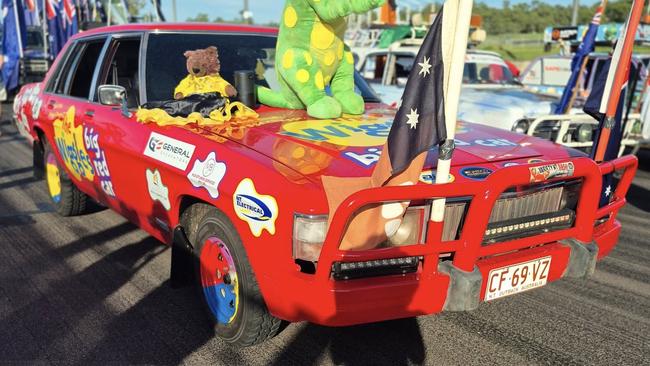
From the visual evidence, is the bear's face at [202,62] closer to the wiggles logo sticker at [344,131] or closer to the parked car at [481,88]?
the wiggles logo sticker at [344,131]

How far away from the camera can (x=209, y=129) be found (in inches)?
127

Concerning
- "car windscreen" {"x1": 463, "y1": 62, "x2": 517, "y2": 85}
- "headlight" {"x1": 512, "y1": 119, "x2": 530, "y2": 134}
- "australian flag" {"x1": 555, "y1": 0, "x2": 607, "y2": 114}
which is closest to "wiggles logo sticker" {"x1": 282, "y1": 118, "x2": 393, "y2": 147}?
"headlight" {"x1": 512, "y1": 119, "x2": 530, "y2": 134}

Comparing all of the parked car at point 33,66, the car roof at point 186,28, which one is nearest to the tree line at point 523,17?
the parked car at point 33,66

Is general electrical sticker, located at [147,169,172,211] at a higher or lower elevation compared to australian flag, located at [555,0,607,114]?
lower

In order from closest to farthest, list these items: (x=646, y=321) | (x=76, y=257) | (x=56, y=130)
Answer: (x=646, y=321) → (x=76, y=257) → (x=56, y=130)

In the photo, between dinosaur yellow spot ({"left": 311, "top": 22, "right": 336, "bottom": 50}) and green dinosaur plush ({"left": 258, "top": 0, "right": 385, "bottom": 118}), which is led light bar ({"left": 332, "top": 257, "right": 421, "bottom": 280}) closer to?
green dinosaur plush ({"left": 258, "top": 0, "right": 385, "bottom": 118})

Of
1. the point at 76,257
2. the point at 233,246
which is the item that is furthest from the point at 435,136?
the point at 76,257

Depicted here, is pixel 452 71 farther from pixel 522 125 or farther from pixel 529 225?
pixel 522 125

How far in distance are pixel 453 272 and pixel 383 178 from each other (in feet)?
1.80

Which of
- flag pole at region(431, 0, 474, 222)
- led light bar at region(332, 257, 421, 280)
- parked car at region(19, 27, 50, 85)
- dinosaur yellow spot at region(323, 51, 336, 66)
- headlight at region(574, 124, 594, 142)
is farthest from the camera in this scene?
parked car at region(19, 27, 50, 85)

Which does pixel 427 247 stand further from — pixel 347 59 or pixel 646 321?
pixel 347 59

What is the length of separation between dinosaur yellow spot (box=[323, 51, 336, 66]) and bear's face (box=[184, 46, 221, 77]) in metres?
0.80

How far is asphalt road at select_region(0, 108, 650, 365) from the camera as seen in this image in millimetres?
2887

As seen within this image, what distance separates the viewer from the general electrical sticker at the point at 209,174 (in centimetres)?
272
